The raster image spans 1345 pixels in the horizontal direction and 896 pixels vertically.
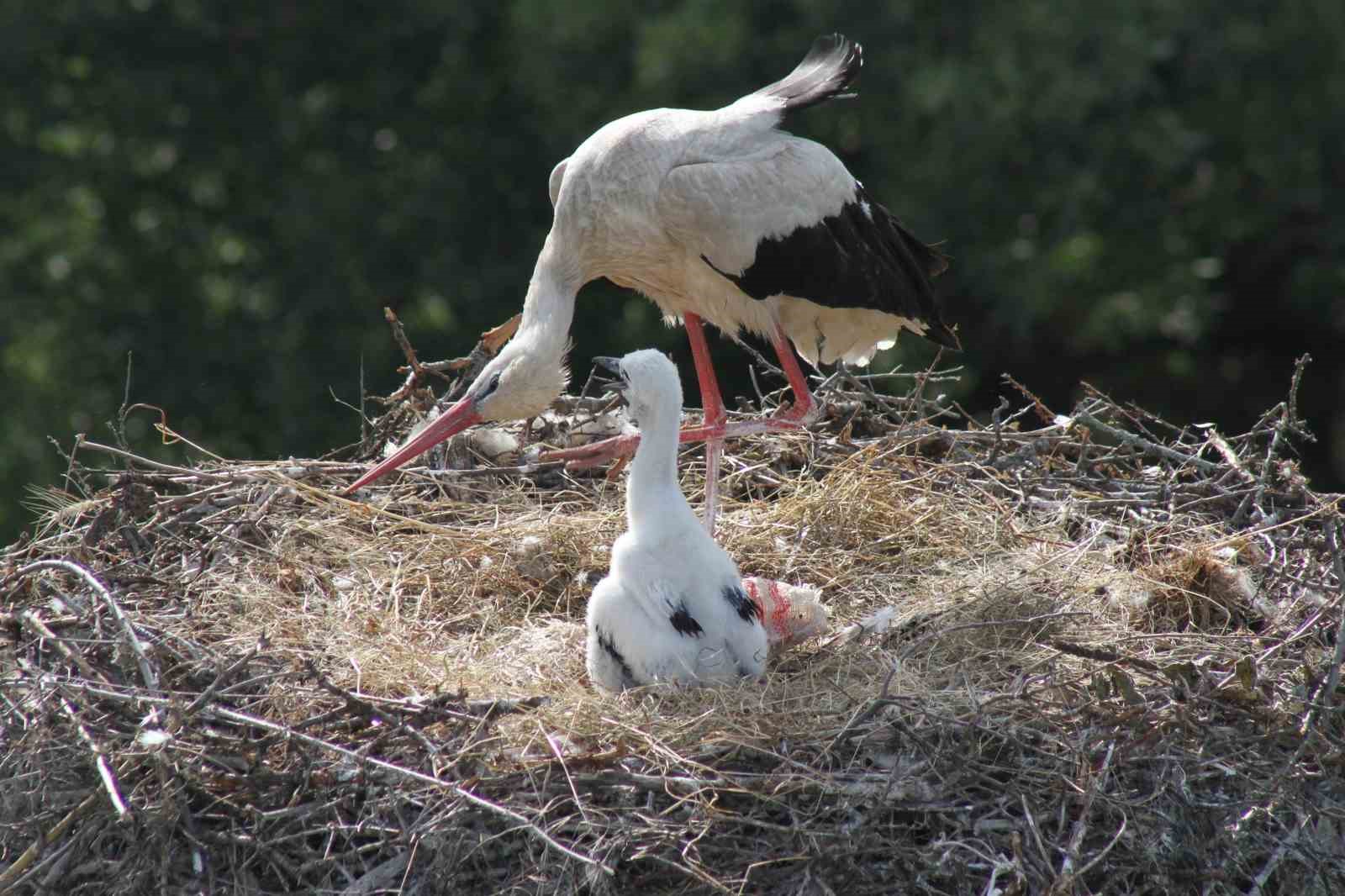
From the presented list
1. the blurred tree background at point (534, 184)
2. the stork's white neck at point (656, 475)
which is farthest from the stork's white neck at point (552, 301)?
the blurred tree background at point (534, 184)

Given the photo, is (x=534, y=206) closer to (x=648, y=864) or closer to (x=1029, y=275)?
(x=1029, y=275)

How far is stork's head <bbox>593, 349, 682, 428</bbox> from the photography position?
4559 mm

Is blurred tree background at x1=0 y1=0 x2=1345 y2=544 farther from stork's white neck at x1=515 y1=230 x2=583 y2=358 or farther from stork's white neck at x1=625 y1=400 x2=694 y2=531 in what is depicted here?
stork's white neck at x1=625 y1=400 x2=694 y2=531

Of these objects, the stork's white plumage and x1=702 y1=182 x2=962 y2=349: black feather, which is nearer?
the stork's white plumage

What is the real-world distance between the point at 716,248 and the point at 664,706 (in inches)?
68.5

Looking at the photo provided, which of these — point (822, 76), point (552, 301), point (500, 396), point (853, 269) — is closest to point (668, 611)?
point (500, 396)

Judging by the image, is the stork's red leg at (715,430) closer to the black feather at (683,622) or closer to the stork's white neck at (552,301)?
the stork's white neck at (552,301)

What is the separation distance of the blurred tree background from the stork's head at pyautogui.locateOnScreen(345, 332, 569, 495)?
4687mm

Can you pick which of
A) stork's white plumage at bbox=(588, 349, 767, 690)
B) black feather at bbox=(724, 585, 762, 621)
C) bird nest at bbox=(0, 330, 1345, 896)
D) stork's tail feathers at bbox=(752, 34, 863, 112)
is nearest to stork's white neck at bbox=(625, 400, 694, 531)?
stork's white plumage at bbox=(588, 349, 767, 690)

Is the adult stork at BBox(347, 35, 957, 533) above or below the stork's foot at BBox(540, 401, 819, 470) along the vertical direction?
above

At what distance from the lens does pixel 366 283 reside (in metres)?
11.5

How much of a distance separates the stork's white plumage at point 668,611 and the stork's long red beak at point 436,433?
854 millimetres

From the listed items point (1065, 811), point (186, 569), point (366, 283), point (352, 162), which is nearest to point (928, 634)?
point (1065, 811)

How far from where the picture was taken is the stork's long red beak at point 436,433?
16.8 feet
